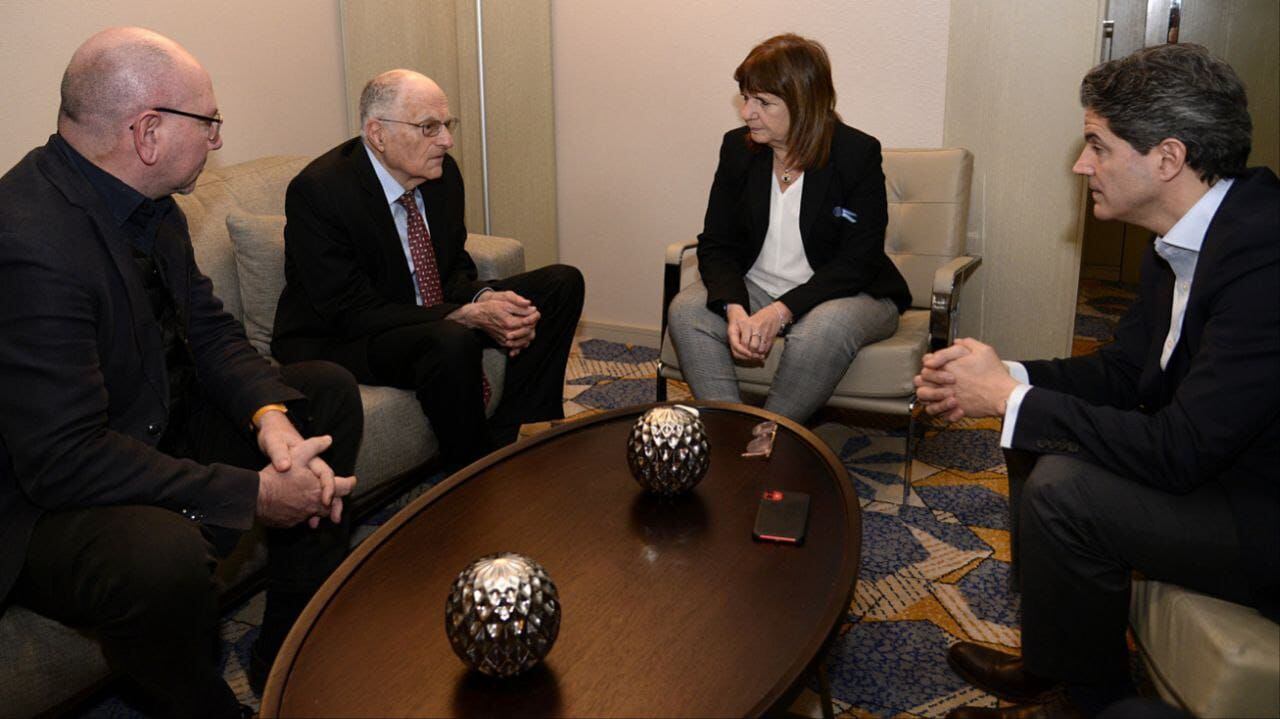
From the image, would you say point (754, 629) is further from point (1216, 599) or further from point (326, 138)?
point (326, 138)

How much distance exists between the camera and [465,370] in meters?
2.86

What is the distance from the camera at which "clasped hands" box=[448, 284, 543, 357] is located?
119 inches

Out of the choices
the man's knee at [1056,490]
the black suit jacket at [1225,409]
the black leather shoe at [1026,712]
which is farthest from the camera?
the black leather shoe at [1026,712]

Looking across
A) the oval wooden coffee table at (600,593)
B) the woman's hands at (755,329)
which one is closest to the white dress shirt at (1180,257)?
the oval wooden coffee table at (600,593)

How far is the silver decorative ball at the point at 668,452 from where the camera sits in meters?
1.94

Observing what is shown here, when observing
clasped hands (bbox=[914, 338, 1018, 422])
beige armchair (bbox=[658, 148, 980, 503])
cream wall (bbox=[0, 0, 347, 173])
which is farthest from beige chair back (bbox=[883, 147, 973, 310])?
cream wall (bbox=[0, 0, 347, 173])

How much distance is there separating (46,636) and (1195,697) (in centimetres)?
205

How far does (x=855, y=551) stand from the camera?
5.88 ft

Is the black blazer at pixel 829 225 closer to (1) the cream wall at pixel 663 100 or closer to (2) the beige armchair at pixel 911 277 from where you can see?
(2) the beige armchair at pixel 911 277

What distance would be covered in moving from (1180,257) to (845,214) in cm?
136

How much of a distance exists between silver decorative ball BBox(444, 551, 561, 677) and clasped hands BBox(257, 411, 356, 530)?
0.75 metres

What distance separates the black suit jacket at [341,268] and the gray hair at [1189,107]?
1.92 metres

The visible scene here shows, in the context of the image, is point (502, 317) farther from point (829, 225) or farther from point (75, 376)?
point (75, 376)

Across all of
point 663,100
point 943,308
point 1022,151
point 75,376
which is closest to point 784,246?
point 943,308
